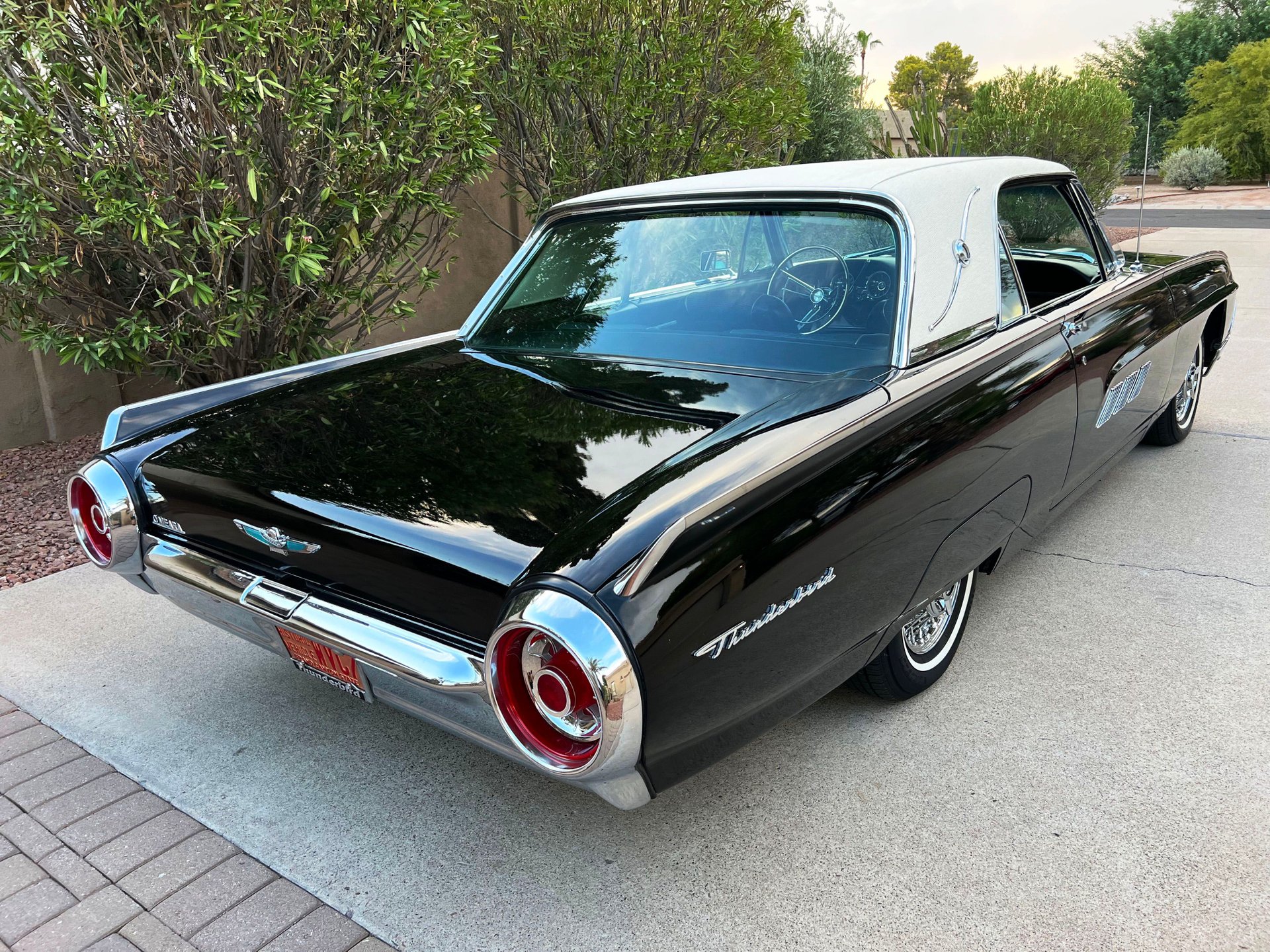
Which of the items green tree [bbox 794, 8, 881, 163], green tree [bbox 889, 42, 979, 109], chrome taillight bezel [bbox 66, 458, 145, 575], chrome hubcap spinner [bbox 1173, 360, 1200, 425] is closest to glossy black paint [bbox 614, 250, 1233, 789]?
chrome taillight bezel [bbox 66, 458, 145, 575]

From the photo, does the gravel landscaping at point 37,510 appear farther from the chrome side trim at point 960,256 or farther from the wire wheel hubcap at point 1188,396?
the wire wheel hubcap at point 1188,396

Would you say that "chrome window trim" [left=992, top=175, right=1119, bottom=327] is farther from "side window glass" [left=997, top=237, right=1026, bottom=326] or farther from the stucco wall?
the stucco wall

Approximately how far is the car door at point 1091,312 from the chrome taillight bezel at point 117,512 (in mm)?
2763

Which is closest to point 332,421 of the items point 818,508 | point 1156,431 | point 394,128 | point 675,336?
point 675,336

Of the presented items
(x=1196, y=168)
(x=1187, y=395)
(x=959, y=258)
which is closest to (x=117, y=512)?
(x=959, y=258)

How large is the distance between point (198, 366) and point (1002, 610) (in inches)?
165

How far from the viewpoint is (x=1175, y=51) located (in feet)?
122

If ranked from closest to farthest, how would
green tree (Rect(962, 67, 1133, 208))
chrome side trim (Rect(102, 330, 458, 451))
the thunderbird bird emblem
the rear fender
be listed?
the thunderbird bird emblem → the rear fender → chrome side trim (Rect(102, 330, 458, 451)) → green tree (Rect(962, 67, 1133, 208))

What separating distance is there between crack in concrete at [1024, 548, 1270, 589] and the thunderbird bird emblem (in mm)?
2502

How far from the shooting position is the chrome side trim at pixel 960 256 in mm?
2654

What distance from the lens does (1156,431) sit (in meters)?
4.95

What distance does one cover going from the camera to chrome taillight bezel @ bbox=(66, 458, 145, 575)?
256 centimetres

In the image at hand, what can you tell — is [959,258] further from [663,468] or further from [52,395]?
[52,395]

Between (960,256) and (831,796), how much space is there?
61.6 inches
